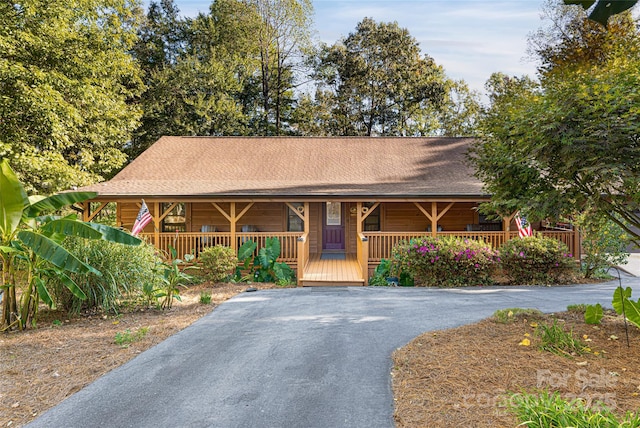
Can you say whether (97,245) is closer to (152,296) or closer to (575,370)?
(152,296)

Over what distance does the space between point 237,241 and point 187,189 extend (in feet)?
7.77

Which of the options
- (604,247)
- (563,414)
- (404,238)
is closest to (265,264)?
(404,238)

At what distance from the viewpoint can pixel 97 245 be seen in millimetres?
7184

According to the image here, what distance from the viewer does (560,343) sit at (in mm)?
4285

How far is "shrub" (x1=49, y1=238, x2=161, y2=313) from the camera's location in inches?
273

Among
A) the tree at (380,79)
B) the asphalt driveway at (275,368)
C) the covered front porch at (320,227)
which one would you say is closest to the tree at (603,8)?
the asphalt driveway at (275,368)

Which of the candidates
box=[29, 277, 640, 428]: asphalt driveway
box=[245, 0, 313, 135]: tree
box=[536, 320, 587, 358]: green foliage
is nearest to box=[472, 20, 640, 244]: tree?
box=[536, 320, 587, 358]: green foliage

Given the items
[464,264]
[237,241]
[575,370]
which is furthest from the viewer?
[237,241]

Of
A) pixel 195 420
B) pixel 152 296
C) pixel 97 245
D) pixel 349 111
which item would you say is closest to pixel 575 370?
pixel 195 420

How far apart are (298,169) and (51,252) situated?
9.93 m

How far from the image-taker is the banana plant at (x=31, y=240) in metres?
5.75

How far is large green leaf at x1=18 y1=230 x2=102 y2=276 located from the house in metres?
5.26

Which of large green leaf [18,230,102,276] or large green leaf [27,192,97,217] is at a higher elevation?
large green leaf [27,192,97,217]

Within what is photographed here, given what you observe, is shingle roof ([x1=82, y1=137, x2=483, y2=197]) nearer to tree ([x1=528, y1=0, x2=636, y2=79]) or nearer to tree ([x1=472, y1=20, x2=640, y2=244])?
tree ([x1=472, y1=20, x2=640, y2=244])
